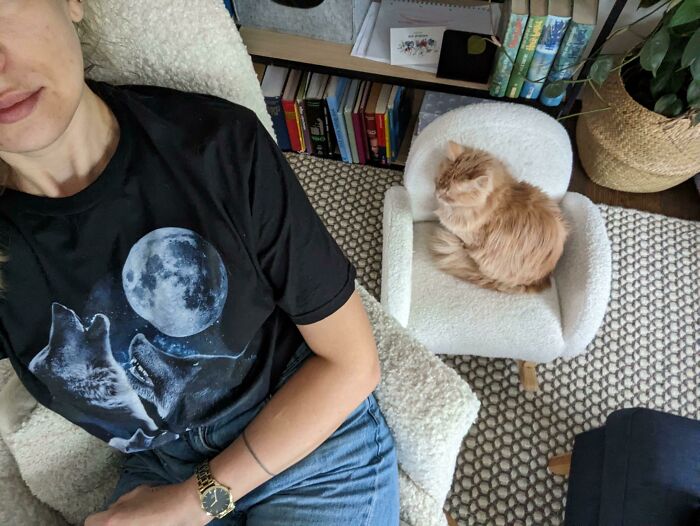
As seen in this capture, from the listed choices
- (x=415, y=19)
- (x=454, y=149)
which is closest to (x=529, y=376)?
(x=454, y=149)

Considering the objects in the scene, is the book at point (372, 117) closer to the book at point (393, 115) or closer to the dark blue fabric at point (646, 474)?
the book at point (393, 115)

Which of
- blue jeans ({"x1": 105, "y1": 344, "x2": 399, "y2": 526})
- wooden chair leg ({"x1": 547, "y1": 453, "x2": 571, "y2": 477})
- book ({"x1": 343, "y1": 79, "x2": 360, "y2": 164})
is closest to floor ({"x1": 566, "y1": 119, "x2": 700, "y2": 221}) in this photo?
book ({"x1": 343, "y1": 79, "x2": 360, "y2": 164})

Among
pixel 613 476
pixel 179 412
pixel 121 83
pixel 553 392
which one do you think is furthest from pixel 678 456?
pixel 121 83

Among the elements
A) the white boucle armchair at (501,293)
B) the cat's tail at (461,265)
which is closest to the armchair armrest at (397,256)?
the white boucle armchair at (501,293)

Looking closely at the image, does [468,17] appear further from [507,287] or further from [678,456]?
[678,456]

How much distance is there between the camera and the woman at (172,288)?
2.11 feet

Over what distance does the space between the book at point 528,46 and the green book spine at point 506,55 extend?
12 millimetres

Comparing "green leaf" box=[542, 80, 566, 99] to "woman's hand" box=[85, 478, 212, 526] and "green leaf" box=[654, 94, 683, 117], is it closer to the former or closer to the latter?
"green leaf" box=[654, 94, 683, 117]

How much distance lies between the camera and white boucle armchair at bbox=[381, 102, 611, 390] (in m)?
1.18

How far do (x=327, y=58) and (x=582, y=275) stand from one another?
101 centimetres

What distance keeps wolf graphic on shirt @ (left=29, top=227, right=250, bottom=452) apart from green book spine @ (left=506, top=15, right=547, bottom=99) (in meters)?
1.14

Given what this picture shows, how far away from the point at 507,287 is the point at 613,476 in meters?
0.49

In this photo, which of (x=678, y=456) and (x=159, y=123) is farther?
(x=678, y=456)

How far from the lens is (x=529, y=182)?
4.22 ft
